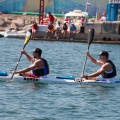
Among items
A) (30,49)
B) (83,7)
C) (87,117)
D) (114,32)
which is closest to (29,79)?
(87,117)

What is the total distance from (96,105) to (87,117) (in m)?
1.88

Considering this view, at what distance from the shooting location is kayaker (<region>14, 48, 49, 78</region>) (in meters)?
23.2

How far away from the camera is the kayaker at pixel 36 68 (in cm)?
2323

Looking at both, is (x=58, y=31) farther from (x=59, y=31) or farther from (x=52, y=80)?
(x=52, y=80)

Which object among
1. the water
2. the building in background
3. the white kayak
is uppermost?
the building in background

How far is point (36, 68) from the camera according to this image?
2348cm

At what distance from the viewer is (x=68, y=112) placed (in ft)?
61.1

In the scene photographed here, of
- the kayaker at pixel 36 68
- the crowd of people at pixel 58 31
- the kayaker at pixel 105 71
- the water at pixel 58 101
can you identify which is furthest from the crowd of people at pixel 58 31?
the kayaker at pixel 105 71

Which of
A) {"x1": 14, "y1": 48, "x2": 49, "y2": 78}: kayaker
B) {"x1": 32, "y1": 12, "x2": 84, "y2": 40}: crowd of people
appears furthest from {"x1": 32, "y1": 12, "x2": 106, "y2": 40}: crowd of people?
{"x1": 14, "y1": 48, "x2": 49, "y2": 78}: kayaker

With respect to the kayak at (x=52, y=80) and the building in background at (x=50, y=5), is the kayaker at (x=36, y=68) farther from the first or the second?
the building in background at (x=50, y=5)

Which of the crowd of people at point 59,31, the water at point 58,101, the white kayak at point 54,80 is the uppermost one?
the crowd of people at point 59,31

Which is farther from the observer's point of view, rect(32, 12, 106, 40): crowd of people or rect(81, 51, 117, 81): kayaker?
rect(32, 12, 106, 40): crowd of people

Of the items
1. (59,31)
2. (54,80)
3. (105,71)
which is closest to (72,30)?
(59,31)

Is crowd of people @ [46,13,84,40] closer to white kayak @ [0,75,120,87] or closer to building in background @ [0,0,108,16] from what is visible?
white kayak @ [0,75,120,87]
